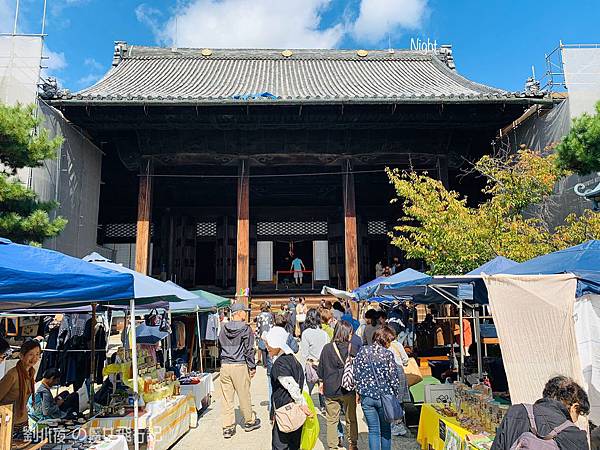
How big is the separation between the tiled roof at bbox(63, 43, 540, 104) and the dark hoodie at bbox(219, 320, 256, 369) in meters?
7.02

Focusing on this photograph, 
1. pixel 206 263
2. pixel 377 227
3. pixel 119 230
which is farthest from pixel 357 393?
pixel 119 230

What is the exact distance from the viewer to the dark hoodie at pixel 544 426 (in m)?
2.40

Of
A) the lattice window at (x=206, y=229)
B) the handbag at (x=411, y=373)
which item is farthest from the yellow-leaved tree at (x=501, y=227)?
the lattice window at (x=206, y=229)

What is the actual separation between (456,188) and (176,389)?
12.9m

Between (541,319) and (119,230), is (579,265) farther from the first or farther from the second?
(119,230)

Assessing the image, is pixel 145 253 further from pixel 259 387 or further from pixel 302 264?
pixel 302 264

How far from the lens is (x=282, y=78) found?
1633 cm

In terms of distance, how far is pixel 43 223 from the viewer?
8094 millimetres

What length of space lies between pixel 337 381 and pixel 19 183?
272 inches

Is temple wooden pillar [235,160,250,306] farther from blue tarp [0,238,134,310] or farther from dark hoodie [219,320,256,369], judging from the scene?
blue tarp [0,238,134,310]

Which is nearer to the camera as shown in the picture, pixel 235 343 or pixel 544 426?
pixel 544 426

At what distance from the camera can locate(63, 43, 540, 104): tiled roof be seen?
1152 centimetres

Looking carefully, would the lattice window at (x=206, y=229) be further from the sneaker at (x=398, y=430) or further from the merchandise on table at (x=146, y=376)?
the sneaker at (x=398, y=430)

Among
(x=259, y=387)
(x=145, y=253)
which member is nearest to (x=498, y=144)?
(x=259, y=387)
